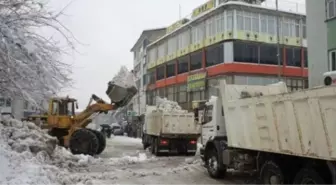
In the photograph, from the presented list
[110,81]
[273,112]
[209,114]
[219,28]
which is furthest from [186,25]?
[273,112]

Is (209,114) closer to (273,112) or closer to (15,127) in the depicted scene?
(273,112)

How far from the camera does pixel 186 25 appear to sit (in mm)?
42531

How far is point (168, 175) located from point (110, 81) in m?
8.57

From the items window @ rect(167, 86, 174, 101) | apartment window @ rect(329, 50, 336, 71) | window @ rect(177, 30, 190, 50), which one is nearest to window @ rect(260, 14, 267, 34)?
window @ rect(177, 30, 190, 50)

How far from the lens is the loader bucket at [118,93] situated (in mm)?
20406

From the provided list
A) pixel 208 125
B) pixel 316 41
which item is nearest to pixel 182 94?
pixel 316 41

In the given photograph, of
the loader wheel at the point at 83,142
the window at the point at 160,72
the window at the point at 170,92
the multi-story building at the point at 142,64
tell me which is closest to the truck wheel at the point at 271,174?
the loader wheel at the point at 83,142

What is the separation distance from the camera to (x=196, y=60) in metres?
41.1

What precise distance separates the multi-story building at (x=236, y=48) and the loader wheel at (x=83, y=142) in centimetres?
1599

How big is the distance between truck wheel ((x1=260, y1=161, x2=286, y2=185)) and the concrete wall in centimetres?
998

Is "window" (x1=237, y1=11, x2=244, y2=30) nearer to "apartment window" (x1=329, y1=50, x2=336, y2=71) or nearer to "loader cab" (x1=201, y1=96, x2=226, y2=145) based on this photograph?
"apartment window" (x1=329, y1=50, x2=336, y2=71)

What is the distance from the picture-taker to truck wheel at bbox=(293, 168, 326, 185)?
760 cm

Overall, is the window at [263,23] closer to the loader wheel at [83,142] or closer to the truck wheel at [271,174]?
the loader wheel at [83,142]

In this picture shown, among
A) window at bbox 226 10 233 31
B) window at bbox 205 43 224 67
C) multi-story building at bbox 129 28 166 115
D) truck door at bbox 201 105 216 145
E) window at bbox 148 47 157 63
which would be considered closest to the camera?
truck door at bbox 201 105 216 145
